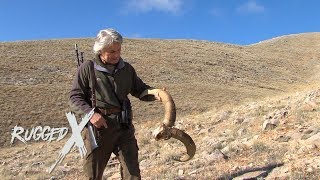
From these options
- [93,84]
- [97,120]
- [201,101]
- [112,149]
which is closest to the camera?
[97,120]

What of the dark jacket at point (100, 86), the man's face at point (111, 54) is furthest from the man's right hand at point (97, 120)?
the man's face at point (111, 54)

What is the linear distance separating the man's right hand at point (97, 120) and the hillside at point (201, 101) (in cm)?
256

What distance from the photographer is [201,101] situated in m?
37.3

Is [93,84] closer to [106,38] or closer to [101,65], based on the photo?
[101,65]

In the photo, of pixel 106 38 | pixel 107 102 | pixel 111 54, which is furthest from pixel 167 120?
pixel 106 38

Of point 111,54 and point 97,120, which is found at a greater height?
point 111,54

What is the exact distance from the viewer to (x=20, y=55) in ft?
177

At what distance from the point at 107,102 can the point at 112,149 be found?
560 mm

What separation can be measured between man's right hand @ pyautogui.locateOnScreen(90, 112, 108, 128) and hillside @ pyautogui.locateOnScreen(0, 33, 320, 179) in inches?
101

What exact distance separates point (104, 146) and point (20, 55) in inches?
1997

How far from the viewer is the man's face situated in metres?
5.28

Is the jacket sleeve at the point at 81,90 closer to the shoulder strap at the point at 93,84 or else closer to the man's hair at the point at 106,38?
the shoulder strap at the point at 93,84

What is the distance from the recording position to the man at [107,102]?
534 centimetres

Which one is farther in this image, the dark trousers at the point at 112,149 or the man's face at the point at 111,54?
the dark trousers at the point at 112,149
